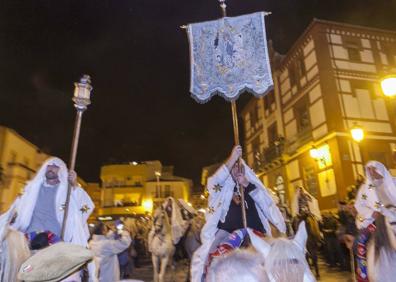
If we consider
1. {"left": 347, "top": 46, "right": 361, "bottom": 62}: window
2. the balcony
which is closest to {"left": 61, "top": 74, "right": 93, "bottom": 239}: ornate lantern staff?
{"left": 347, "top": 46, "right": 361, "bottom": 62}: window

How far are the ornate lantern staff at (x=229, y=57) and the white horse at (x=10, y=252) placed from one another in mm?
3444

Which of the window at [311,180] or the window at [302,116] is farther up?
the window at [302,116]

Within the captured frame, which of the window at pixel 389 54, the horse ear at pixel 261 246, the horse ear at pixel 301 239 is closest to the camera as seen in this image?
the horse ear at pixel 261 246

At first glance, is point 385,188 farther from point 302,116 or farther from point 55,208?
point 302,116

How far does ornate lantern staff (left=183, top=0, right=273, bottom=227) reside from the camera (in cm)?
563

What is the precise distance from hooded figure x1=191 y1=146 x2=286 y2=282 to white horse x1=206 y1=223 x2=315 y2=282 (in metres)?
2.43

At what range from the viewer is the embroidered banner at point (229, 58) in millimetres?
5629

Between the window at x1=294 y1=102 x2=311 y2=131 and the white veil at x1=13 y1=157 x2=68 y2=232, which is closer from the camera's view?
the white veil at x1=13 y1=157 x2=68 y2=232

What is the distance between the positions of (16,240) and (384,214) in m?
5.36

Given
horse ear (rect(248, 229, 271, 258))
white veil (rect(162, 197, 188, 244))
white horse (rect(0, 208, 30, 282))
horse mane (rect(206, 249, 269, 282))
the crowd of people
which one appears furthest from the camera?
white veil (rect(162, 197, 188, 244))

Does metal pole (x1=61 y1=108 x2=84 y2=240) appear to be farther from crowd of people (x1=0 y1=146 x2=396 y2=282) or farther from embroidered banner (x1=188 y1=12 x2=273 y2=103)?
embroidered banner (x1=188 y1=12 x2=273 y2=103)

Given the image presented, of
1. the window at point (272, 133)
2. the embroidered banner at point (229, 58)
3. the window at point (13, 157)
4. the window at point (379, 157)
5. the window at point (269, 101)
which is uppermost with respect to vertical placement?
the window at point (269, 101)

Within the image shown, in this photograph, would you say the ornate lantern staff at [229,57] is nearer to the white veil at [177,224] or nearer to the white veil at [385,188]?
the white veil at [385,188]

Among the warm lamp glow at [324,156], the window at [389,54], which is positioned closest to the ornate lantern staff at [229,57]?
the warm lamp glow at [324,156]
